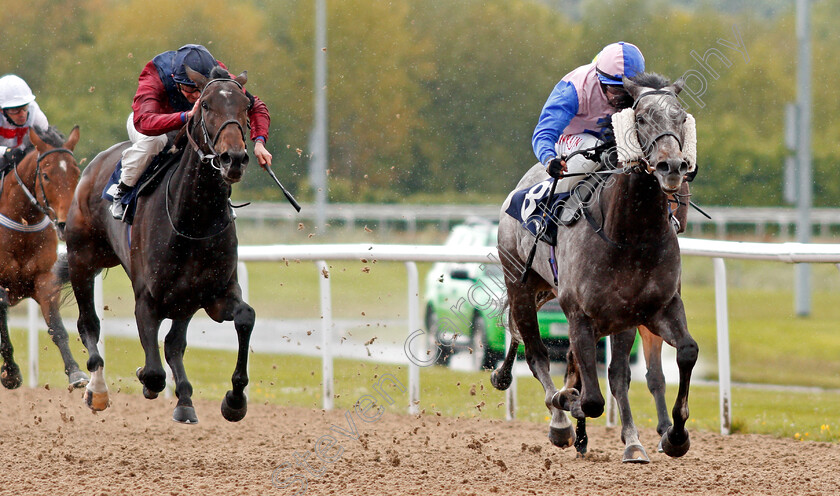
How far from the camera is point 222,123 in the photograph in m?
5.03

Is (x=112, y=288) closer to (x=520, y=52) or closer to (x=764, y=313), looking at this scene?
(x=520, y=52)

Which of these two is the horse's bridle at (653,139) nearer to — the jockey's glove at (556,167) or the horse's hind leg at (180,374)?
the jockey's glove at (556,167)

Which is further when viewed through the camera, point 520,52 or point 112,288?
point 520,52

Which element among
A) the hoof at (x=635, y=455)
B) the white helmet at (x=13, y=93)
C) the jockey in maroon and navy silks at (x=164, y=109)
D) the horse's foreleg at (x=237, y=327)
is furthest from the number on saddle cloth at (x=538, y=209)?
the white helmet at (x=13, y=93)

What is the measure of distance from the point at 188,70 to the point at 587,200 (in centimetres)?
196

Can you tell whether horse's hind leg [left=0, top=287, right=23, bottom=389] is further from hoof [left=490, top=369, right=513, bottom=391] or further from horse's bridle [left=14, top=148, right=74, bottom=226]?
hoof [left=490, top=369, right=513, bottom=391]

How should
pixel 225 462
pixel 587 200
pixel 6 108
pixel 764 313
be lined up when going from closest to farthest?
pixel 587 200 → pixel 225 462 → pixel 6 108 → pixel 764 313

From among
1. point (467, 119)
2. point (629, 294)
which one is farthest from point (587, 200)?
point (467, 119)

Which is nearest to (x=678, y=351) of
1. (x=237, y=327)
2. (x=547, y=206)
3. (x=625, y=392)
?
(x=625, y=392)

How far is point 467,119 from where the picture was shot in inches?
855

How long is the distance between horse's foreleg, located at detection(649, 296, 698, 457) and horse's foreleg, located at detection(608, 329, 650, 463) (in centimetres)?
33

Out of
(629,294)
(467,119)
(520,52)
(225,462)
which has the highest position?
(520,52)

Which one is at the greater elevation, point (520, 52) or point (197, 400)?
point (520, 52)

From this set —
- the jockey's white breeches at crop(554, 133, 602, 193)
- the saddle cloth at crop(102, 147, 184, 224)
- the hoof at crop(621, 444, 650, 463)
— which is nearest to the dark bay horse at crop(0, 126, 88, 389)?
the saddle cloth at crop(102, 147, 184, 224)
